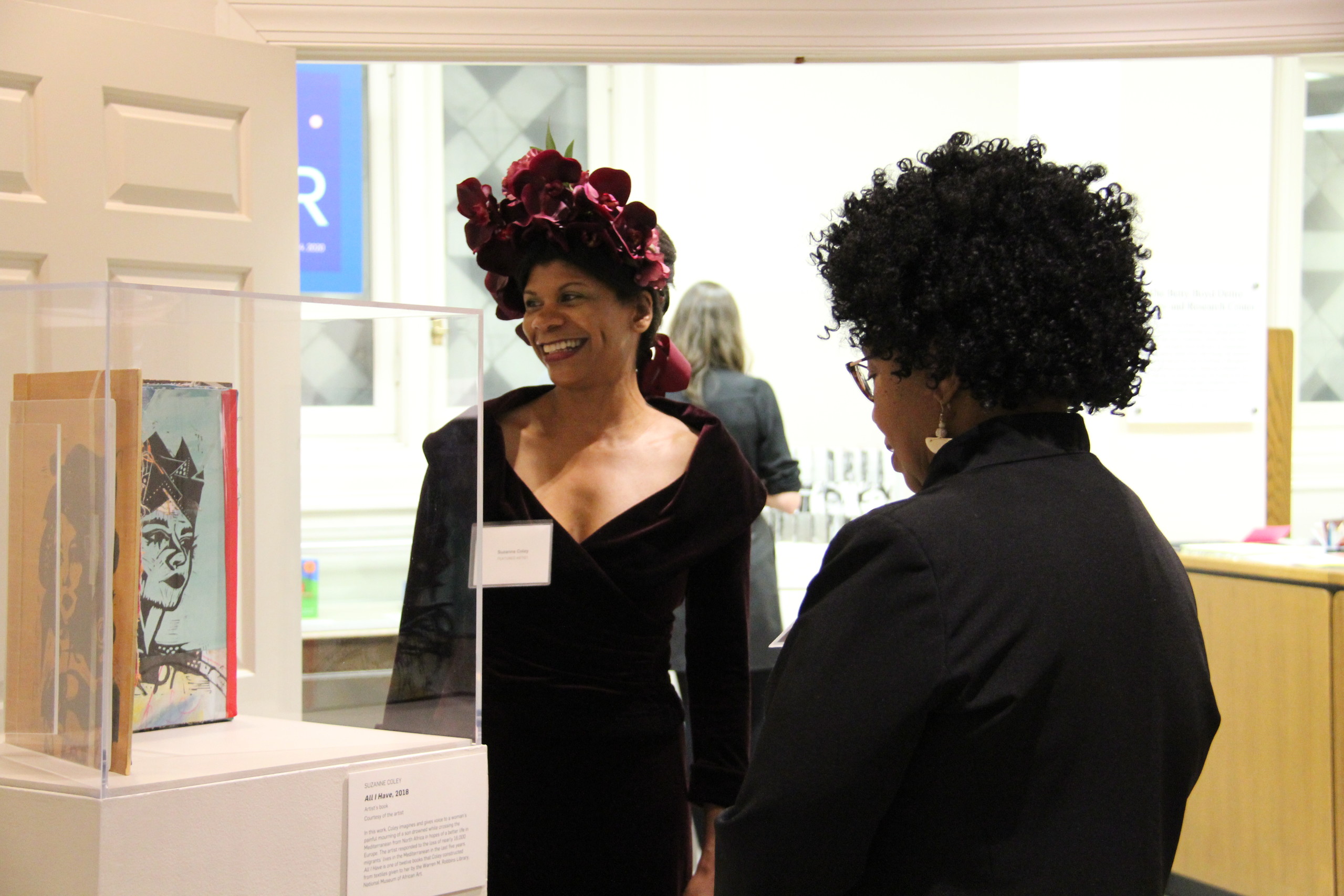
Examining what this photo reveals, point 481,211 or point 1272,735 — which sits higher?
point 481,211

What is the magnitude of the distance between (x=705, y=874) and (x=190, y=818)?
2.79 ft

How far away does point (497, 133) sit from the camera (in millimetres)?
4965

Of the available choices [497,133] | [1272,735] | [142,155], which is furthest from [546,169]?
[497,133]

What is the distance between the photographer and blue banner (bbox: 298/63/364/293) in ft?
15.0

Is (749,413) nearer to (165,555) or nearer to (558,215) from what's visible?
(558,215)

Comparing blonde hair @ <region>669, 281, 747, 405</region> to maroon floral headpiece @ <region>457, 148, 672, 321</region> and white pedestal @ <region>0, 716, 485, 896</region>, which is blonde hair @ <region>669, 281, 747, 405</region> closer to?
maroon floral headpiece @ <region>457, 148, 672, 321</region>

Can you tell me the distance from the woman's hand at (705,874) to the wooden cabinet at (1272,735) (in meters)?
2.12

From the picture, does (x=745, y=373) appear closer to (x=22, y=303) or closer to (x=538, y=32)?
(x=538, y=32)

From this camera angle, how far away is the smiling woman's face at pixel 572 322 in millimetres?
1628

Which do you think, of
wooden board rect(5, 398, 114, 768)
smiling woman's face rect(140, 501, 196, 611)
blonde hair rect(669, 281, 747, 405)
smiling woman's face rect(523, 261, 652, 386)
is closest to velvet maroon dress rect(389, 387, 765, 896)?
smiling woman's face rect(523, 261, 652, 386)

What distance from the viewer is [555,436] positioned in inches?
66.9

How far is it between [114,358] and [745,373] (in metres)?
2.87

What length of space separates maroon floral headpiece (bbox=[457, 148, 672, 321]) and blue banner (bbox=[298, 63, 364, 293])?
10.3 feet

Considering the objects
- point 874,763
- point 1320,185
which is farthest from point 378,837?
point 1320,185
